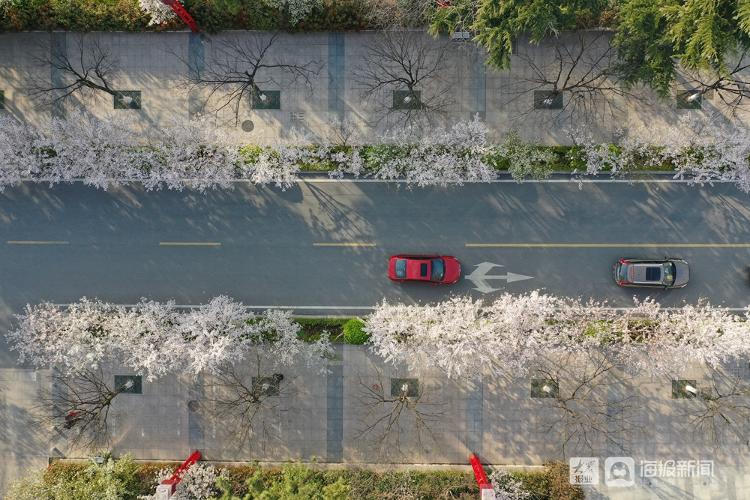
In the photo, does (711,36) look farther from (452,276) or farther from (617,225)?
(452,276)

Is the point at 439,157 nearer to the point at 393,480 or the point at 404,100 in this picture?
the point at 404,100

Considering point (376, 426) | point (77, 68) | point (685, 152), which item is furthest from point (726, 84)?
point (77, 68)

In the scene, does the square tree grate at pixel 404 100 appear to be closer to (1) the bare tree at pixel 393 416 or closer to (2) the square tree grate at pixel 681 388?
(1) the bare tree at pixel 393 416

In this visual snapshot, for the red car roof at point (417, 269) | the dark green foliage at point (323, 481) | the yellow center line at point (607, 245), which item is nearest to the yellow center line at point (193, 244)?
the red car roof at point (417, 269)

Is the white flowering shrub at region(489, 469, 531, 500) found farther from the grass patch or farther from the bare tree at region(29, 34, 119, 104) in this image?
the bare tree at region(29, 34, 119, 104)

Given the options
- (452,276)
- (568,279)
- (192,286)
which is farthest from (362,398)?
(568,279)

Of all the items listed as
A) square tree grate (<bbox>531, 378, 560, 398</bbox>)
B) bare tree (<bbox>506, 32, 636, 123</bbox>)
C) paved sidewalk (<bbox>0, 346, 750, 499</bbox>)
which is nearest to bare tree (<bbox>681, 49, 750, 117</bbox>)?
bare tree (<bbox>506, 32, 636, 123</bbox>)

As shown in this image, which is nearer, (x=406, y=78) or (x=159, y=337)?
(x=159, y=337)
